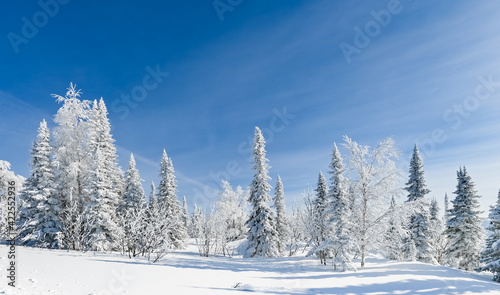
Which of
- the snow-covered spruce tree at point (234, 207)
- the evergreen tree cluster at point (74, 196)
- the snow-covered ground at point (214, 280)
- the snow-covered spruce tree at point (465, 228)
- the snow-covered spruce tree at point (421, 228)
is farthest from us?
the snow-covered spruce tree at point (234, 207)

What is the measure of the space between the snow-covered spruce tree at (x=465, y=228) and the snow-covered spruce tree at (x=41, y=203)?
40112 millimetres

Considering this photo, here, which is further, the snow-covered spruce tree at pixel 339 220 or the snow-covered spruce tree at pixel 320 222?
the snow-covered spruce tree at pixel 320 222

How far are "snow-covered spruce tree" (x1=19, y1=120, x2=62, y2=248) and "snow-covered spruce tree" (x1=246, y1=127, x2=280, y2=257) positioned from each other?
20.8 m

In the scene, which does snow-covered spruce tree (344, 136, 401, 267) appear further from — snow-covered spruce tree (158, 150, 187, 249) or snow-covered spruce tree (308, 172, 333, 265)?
snow-covered spruce tree (158, 150, 187, 249)

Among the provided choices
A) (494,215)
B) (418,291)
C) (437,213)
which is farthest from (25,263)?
(437,213)

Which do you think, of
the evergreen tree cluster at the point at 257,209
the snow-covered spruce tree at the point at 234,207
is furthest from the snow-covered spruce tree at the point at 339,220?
the snow-covered spruce tree at the point at 234,207

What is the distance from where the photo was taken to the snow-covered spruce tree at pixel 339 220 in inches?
837

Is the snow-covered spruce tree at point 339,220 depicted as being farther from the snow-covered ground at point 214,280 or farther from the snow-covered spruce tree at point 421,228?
the snow-covered spruce tree at point 421,228

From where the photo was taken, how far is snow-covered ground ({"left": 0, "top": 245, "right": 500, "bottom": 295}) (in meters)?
11.1

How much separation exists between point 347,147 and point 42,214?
2932cm

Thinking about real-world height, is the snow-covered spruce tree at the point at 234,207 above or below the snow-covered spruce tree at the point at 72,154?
below

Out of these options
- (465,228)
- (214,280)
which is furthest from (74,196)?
(465,228)

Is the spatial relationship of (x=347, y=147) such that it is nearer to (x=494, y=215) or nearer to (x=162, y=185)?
(x=494, y=215)

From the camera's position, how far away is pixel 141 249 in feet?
80.0
